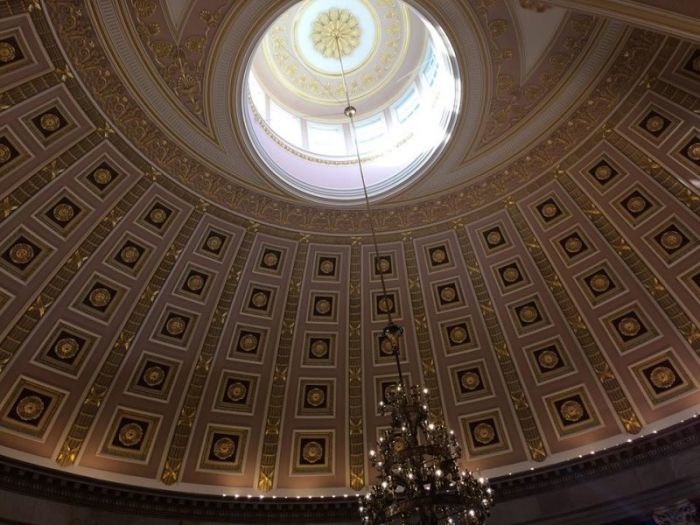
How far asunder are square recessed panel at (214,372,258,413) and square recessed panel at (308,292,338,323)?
7.89ft

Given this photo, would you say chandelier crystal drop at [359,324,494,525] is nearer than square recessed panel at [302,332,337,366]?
Yes

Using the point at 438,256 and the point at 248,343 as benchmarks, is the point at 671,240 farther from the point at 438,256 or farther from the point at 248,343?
the point at 248,343

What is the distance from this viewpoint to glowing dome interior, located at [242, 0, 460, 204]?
553 inches

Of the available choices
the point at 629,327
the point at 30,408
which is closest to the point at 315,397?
the point at 30,408

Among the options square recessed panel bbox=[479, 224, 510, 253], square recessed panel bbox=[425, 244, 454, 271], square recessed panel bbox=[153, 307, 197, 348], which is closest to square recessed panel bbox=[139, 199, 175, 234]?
square recessed panel bbox=[153, 307, 197, 348]

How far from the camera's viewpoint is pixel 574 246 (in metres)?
14.3

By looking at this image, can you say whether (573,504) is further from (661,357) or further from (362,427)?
(362,427)

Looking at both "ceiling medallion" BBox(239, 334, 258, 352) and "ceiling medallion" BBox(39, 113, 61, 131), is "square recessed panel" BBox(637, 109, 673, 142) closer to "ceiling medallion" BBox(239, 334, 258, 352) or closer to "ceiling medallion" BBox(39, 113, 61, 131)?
"ceiling medallion" BBox(239, 334, 258, 352)

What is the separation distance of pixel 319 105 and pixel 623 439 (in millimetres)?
11947

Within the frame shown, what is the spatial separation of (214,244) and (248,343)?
2954 millimetres

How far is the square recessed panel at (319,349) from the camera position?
15688 millimetres

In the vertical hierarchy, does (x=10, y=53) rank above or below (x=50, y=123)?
below

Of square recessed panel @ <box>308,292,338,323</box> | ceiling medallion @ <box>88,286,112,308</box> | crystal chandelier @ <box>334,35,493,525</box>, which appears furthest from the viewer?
square recessed panel @ <box>308,292,338,323</box>

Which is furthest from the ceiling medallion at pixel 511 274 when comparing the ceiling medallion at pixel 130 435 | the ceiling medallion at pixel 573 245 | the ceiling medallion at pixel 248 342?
the ceiling medallion at pixel 130 435
